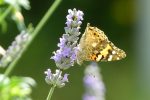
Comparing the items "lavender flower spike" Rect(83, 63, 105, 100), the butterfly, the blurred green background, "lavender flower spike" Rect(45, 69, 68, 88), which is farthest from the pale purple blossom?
the blurred green background

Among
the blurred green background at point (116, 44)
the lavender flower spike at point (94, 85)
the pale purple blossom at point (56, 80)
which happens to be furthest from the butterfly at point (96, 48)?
the blurred green background at point (116, 44)

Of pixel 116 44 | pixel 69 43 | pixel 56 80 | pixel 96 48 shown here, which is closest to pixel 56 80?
pixel 56 80

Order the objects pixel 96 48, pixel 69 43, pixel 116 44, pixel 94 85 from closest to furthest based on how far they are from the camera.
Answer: pixel 69 43 → pixel 96 48 → pixel 94 85 → pixel 116 44

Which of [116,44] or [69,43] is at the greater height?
[116,44]

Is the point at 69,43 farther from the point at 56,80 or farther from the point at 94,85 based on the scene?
the point at 94,85

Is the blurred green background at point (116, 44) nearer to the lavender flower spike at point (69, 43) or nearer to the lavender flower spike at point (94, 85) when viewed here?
the lavender flower spike at point (94, 85)

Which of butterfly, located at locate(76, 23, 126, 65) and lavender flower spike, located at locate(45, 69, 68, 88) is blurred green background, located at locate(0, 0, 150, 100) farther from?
lavender flower spike, located at locate(45, 69, 68, 88)

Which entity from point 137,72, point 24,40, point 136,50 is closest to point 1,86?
point 24,40
